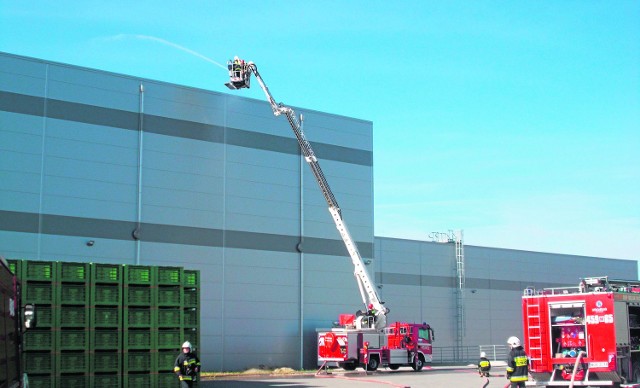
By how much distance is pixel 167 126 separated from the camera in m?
34.8

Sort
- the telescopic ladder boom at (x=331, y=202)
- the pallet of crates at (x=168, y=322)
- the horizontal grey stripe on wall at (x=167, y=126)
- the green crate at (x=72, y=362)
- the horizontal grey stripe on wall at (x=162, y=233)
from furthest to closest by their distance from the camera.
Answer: the telescopic ladder boom at (x=331, y=202) < the horizontal grey stripe on wall at (x=167, y=126) < the horizontal grey stripe on wall at (x=162, y=233) < the pallet of crates at (x=168, y=322) < the green crate at (x=72, y=362)

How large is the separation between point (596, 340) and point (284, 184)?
20.1 meters

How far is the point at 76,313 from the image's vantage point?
2112cm

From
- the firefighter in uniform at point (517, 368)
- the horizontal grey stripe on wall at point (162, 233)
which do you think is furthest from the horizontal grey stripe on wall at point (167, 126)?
the firefighter in uniform at point (517, 368)

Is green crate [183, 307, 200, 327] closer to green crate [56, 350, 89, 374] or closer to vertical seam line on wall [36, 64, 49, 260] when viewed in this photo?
green crate [56, 350, 89, 374]

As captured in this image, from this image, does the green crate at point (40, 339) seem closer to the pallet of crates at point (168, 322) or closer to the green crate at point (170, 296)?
the pallet of crates at point (168, 322)

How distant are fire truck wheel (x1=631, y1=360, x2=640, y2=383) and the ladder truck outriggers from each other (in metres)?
15.9

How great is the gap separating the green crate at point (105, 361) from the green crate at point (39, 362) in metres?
1.04

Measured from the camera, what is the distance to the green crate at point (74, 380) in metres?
20.7

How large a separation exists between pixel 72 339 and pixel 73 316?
1.95ft

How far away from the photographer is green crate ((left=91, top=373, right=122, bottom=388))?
21125mm

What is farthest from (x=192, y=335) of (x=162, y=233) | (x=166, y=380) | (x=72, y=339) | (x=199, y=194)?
(x=199, y=194)

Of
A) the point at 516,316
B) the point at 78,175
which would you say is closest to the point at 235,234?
the point at 78,175

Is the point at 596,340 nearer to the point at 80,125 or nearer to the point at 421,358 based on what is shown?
the point at 421,358
